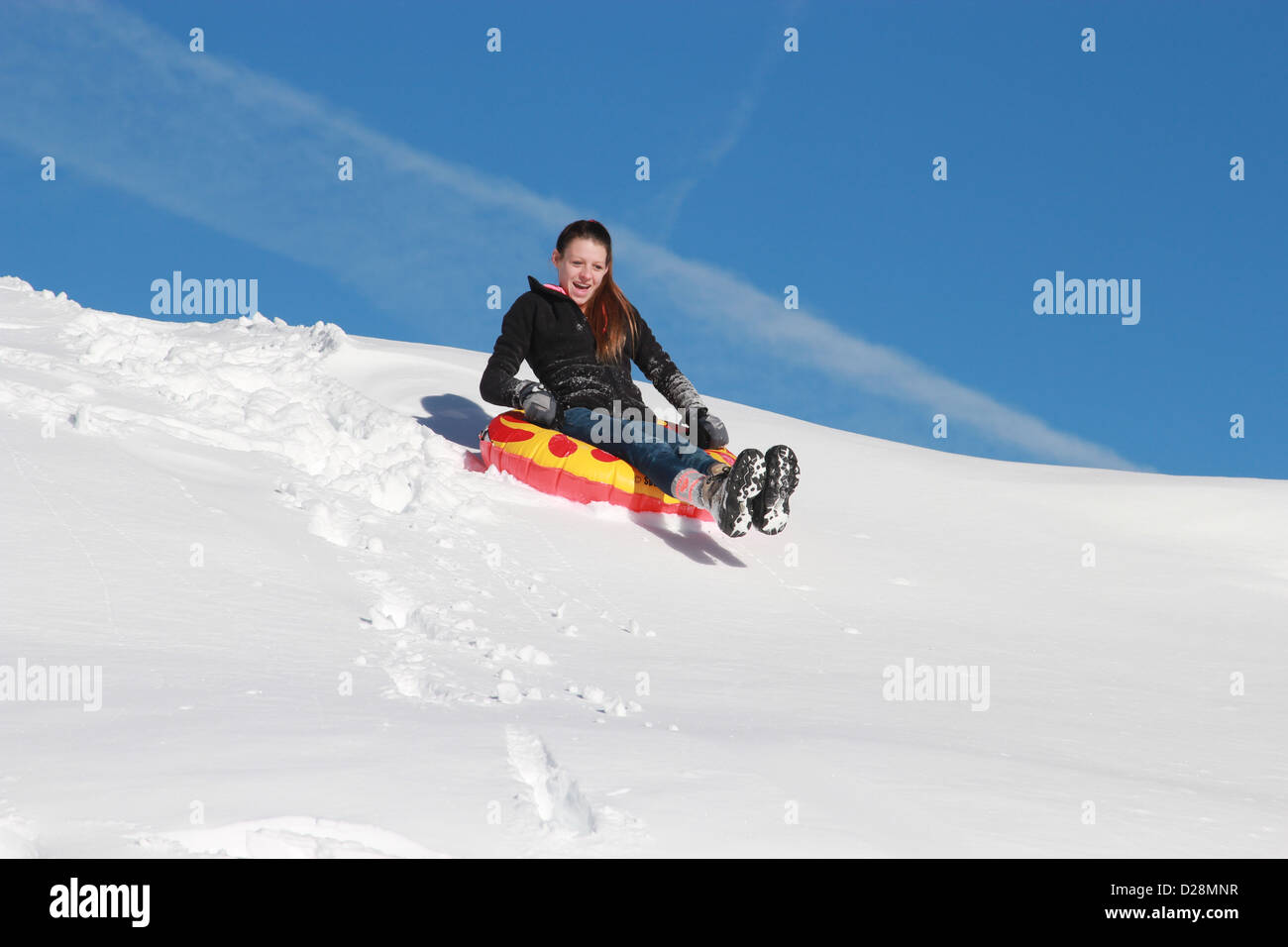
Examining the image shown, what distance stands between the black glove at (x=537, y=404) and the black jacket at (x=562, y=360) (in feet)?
0.35

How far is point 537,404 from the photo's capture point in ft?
17.3

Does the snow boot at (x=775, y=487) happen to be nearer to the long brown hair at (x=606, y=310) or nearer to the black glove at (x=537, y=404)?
the black glove at (x=537, y=404)

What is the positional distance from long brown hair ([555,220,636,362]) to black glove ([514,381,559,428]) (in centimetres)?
44

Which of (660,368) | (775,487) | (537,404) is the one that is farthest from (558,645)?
(660,368)

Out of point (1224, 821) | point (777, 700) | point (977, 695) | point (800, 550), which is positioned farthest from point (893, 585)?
point (1224, 821)

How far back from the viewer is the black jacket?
552cm

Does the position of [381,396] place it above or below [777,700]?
above

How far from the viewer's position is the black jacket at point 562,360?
5523 mm

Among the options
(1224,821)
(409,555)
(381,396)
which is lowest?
(1224,821)

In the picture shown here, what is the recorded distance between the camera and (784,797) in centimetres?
196

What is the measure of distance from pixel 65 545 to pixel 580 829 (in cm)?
224

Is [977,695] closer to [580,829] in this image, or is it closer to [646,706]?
[646,706]

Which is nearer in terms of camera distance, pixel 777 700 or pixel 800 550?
pixel 777 700
